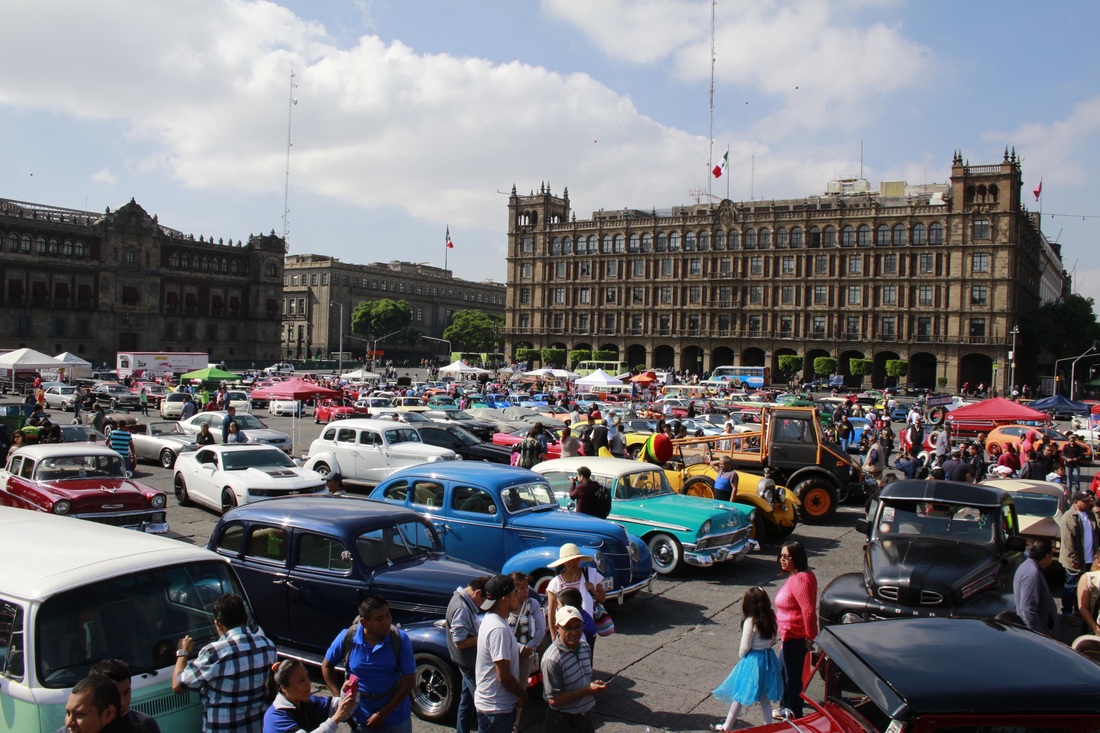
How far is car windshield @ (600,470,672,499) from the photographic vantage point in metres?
13.0

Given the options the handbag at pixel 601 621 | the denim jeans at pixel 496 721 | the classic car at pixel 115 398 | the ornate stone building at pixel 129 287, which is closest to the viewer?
the denim jeans at pixel 496 721

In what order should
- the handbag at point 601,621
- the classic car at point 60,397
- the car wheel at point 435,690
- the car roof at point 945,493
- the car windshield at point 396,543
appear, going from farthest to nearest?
the classic car at point 60,397
the car roof at point 945,493
the car windshield at point 396,543
the handbag at point 601,621
the car wheel at point 435,690

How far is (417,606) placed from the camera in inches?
308

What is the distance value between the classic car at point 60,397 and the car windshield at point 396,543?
42.1m

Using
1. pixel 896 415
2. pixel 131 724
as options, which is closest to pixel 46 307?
pixel 896 415

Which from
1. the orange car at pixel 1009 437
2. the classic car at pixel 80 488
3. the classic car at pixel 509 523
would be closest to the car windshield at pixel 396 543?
the classic car at pixel 509 523

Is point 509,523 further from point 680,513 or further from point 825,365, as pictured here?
point 825,365

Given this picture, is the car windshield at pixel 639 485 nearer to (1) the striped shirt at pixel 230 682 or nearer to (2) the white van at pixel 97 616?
(2) the white van at pixel 97 616

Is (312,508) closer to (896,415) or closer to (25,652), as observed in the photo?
(25,652)

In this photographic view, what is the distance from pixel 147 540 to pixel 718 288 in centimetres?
9002

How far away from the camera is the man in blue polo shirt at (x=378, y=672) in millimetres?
5586

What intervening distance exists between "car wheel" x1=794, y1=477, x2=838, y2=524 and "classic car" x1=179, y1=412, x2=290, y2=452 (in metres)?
15.6

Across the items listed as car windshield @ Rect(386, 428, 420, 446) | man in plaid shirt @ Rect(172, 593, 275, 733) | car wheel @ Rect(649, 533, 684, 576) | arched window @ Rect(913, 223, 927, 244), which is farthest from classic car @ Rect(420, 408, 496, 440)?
arched window @ Rect(913, 223, 927, 244)

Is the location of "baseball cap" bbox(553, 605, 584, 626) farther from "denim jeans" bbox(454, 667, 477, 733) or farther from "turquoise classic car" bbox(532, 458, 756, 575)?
"turquoise classic car" bbox(532, 458, 756, 575)
